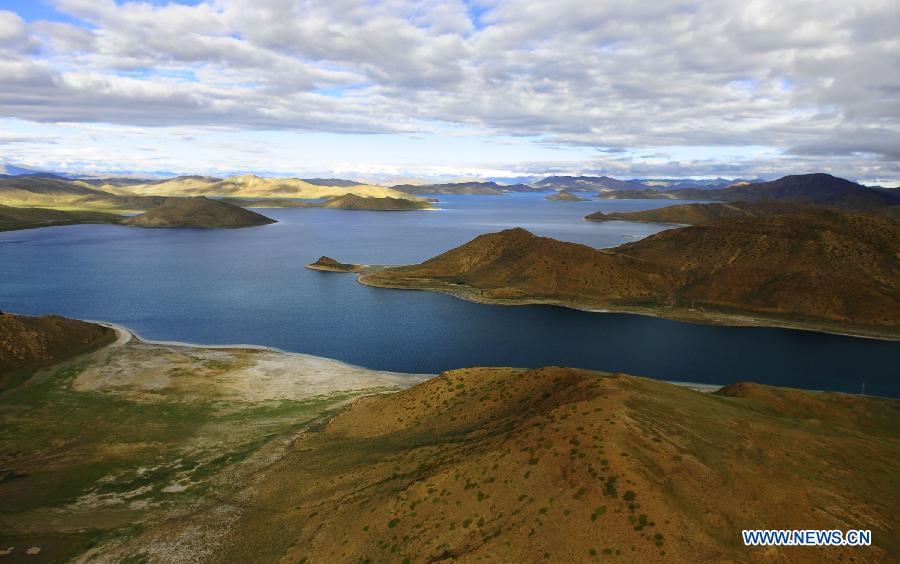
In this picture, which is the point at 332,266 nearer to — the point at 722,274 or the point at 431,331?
the point at 431,331

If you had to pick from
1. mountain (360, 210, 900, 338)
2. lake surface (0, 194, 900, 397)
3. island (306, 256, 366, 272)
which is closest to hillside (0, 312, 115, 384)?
lake surface (0, 194, 900, 397)

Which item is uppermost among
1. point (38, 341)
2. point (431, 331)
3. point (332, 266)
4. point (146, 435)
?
point (332, 266)

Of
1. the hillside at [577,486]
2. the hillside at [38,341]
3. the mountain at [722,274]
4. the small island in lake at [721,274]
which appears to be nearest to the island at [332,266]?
the small island in lake at [721,274]

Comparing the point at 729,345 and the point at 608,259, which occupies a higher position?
the point at 608,259

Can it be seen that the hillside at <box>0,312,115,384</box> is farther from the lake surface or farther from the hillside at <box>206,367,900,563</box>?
the hillside at <box>206,367,900,563</box>

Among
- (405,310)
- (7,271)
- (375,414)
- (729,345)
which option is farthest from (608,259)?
(7,271)

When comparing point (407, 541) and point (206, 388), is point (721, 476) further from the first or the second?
point (206, 388)

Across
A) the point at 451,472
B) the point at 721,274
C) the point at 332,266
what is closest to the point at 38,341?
the point at 451,472
